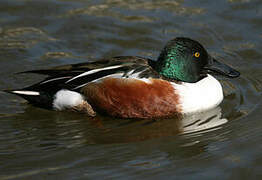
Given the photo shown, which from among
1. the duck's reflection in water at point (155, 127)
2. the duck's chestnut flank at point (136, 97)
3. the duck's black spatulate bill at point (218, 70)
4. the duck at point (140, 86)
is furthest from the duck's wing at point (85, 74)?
the duck's black spatulate bill at point (218, 70)

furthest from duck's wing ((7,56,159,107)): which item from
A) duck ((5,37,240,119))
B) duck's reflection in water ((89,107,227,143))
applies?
duck's reflection in water ((89,107,227,143))

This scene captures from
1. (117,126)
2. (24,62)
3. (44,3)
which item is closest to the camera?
(117,126)

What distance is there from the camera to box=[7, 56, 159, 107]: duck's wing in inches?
254

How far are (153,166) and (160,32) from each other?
4038 millimetres

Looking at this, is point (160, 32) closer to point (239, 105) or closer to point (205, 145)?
point (239, 105)

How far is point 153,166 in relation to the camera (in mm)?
5238

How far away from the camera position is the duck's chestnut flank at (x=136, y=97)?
20.6 ft

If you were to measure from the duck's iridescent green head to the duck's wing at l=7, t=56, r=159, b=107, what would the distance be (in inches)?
6.4

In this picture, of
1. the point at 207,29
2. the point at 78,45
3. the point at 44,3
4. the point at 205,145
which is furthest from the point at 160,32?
the point at 205,145

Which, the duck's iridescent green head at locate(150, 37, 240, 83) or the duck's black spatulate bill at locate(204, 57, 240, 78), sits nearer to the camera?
the duck's iridescent green head at locate(150, 37, 240, 83)

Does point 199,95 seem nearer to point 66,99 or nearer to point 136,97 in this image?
point 136,97

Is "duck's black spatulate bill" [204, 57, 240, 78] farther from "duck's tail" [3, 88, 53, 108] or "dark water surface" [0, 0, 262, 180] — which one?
"duck's tail" [3, 88, 53, 108]

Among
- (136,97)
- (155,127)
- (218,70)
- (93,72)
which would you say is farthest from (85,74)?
(218,70)

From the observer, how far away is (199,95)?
21.3 feet
